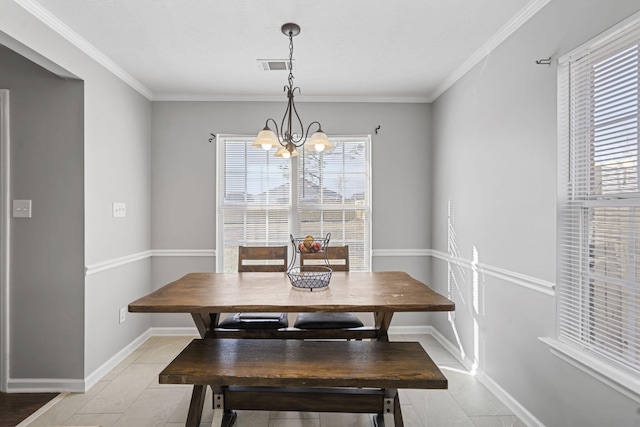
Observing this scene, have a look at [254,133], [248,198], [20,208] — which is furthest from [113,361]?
[254,133]

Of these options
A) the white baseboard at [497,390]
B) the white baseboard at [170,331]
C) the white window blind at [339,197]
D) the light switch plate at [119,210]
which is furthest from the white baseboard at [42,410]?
the white baseboard at [497,390]

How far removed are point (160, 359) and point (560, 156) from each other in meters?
3.43

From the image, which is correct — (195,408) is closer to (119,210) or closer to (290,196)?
(119,210)

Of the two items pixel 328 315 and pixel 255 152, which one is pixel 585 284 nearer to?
pixel 328 315

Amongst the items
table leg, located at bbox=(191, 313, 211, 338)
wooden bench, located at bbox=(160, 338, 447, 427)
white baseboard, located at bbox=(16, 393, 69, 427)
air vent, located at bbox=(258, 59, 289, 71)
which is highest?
air vent, located at bbox=(258, 59, 289, 71)

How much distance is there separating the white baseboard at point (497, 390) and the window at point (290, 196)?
45.5 inches

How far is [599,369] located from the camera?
5.61 ft

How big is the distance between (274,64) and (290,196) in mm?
1404

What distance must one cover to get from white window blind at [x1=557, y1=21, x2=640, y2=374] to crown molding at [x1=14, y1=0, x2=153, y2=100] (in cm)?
303

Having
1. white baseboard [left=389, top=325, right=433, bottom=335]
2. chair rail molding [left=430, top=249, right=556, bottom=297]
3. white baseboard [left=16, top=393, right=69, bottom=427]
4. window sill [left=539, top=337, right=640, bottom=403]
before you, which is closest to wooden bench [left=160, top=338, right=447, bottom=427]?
window sill [left=539, top=337, right=640, bottom=403]

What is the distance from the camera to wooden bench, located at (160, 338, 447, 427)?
178 centimetres

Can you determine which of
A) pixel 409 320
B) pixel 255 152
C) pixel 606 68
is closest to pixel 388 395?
pixel 606 68

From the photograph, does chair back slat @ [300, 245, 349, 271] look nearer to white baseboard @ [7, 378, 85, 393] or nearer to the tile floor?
the tile floor

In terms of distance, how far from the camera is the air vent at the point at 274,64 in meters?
3.05
